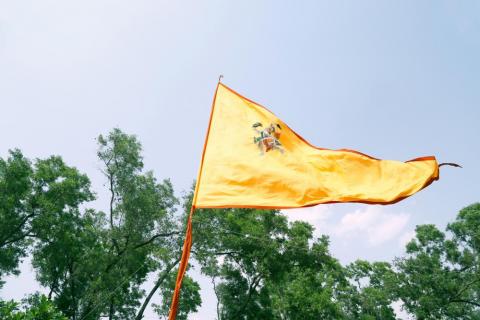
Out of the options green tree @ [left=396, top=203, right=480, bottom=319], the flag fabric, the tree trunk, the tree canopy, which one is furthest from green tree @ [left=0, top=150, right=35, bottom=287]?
green tree @ [left=396, top=203, right=480, bottom=319]

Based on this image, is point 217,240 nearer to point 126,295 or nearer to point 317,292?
point 126,295

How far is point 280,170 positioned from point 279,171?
0.05 metres

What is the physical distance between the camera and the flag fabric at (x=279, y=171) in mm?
5711

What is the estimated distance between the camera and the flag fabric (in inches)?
225

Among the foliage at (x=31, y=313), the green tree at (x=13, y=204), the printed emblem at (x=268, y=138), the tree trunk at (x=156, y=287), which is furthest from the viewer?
the tree trunk at (x=156, y=287)

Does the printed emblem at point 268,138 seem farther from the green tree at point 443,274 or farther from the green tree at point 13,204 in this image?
the green tree at point 443,274

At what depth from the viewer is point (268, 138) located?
7145 millimetres

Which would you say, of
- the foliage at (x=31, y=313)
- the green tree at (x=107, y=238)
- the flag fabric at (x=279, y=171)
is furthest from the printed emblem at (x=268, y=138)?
the green tree at (x=107, y=238)

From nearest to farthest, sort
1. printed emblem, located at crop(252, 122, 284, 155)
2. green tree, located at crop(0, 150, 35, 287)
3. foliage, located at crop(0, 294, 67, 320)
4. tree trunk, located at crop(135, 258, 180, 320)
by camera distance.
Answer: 1. printed emblem, located at crop(252, 122, 284, 155)
2. foliage, located at crop(0, 294, 67, 320)
3. green tree, located at crop(0, 150, 35, 287)
4. tree trunk, located at crop(135, 258, 180, 320)

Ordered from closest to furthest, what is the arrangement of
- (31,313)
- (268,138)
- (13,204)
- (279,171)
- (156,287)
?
(279,171), (268,138), (31,313), (13,204), (156,287)

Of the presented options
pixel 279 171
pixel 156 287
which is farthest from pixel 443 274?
pixel 279 171

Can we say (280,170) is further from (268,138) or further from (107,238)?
(107,238)

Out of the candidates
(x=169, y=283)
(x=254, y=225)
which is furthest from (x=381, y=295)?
(x=169, y=283)

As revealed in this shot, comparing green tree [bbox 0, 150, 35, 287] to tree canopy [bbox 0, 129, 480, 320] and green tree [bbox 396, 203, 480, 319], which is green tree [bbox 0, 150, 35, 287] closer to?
tree canopy [bbox 0, 129, 480, 320]
